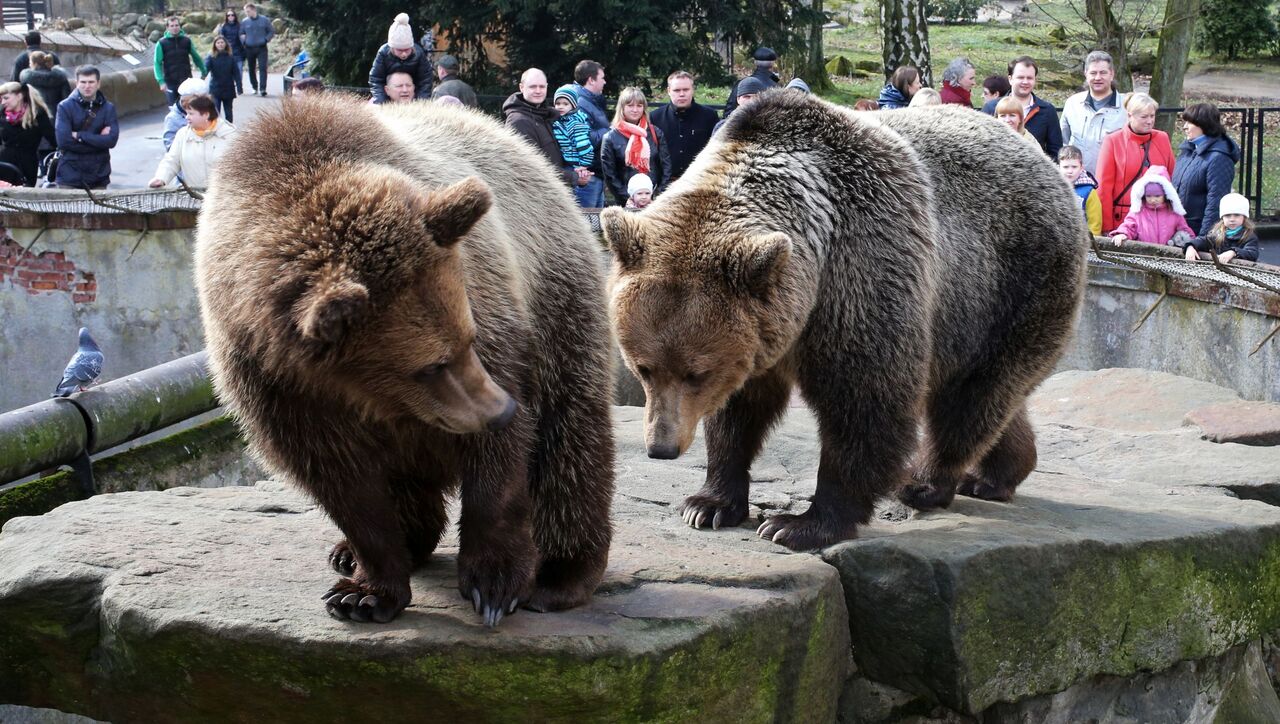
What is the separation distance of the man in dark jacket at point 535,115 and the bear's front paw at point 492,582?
6305 millimetres

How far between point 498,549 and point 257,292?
1.07 metres

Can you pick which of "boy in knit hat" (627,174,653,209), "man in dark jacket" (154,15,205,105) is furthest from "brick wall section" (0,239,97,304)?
"man in dark jacket" (154,15,205,105)

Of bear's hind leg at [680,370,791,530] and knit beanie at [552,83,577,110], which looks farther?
knit beanie at [552,83,577,110]

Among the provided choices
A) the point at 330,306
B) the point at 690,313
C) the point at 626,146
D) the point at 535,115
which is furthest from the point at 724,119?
the point at 330,306

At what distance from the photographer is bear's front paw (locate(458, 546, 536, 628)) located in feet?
13.0

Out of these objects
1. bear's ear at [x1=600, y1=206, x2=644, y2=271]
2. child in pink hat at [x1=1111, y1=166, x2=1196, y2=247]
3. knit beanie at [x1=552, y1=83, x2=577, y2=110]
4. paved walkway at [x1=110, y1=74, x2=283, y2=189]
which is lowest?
paved walkway at [x1=110, y1=74, x2=283, y2=189]

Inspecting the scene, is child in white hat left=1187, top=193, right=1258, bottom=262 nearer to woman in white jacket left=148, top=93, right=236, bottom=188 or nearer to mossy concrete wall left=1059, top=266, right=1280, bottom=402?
mossy concrete wall left=1059, top=266, right=1280, bottom=402

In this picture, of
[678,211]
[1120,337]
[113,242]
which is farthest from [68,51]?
[678,211]

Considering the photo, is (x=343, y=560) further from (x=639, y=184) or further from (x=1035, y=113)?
(x=1035, y=113)

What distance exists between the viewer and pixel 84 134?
13.0m

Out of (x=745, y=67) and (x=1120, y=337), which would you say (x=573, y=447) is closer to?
(x=1120, y=337)

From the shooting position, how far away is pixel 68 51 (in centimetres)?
3262

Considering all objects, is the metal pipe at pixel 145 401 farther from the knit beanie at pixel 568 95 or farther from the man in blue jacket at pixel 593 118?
the knit beanie at pixel 568 95

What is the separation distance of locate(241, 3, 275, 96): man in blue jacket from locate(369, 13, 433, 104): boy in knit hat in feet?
45.8
